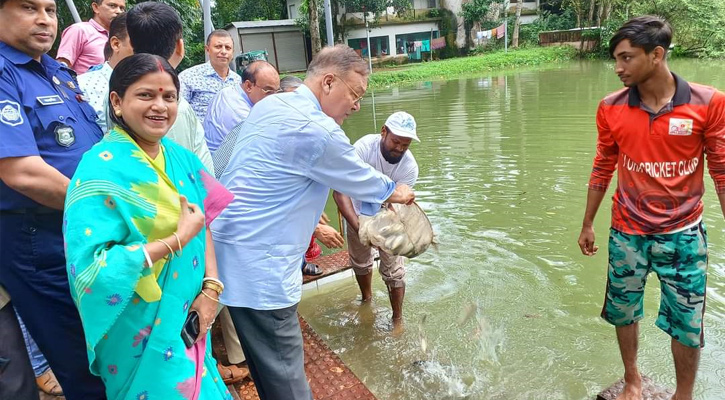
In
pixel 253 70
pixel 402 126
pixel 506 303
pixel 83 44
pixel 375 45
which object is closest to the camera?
pixel 402 126

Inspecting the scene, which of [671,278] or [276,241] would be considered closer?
[276,241]

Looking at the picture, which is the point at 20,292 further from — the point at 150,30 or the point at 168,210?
the point at 150,30

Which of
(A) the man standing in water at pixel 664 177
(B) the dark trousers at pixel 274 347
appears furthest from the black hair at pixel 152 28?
(A) the man standing in water at pixel 664 177

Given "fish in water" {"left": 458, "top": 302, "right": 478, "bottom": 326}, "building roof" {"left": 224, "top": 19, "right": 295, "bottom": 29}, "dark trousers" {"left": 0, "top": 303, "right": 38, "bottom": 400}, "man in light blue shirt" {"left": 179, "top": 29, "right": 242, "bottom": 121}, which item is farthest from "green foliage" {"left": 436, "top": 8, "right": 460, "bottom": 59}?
"dark trousers" {"left": 0, "top": 303, "right": 38, "bottom": 400}

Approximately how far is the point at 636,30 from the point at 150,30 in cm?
240

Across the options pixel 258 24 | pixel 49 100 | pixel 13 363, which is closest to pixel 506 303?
pixel 13 363

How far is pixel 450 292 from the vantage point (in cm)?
444

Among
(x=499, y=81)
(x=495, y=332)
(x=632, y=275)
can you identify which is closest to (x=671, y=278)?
(x=632, y=275)

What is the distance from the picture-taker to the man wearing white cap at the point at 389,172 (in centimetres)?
330

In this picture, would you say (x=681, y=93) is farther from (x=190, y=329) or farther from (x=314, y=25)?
(x=314, y=25)

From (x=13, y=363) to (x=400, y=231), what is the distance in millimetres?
1838

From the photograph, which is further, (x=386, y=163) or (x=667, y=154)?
(x=386, y=163)

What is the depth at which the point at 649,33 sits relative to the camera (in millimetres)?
2330

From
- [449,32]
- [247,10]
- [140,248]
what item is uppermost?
[247,10]
